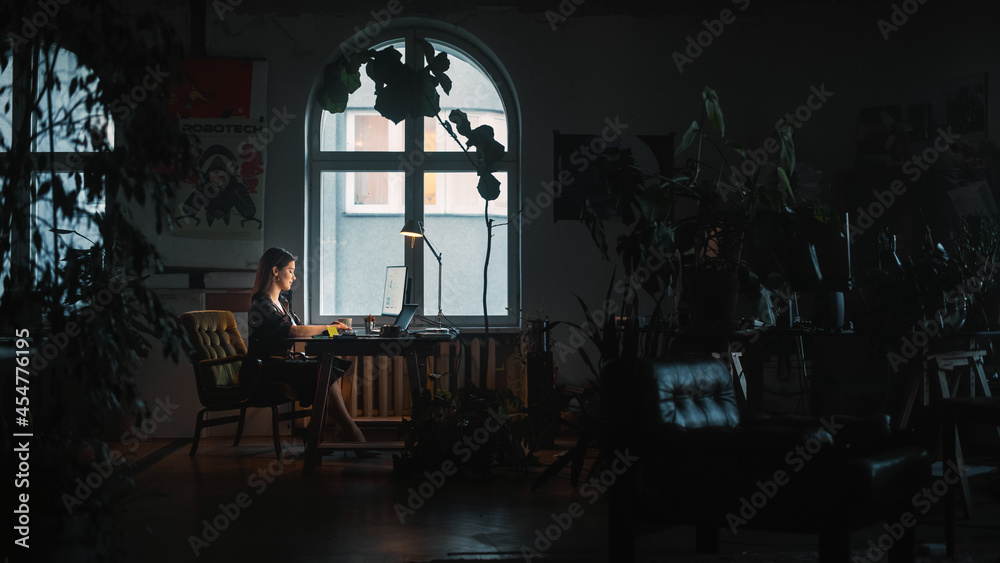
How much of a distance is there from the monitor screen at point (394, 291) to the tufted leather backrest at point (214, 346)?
38.7 inches

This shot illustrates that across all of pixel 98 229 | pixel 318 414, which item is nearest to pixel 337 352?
pixel 318 414

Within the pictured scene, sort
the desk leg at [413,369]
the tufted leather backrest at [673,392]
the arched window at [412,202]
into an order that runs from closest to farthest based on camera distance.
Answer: the tufted leather backrest at [673,392]
the desk leg at [413,369]
the arched window at [412,202]

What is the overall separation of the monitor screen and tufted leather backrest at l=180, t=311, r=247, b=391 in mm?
982

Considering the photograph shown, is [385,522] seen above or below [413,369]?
below

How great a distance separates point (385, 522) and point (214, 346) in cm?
244

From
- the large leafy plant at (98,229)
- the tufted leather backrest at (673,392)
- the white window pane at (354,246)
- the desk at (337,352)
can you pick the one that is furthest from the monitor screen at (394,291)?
the large leafy plant at (98,229)

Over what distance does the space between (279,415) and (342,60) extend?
231 cm

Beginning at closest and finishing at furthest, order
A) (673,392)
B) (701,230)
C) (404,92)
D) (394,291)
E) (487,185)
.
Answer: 1. (673,392)
2. (701,230)
3. (404,92)
4. (487,185)
5. (394,291)

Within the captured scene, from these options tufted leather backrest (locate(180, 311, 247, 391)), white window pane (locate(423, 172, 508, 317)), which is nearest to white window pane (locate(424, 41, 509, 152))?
white window pane (locate(423, 172, 508, 317))

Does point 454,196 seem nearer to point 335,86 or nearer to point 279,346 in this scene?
point 335,86

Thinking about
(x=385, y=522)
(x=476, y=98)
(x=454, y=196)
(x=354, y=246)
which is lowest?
(x=385, y=522)

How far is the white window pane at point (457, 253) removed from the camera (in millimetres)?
6566

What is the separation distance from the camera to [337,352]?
495 cm

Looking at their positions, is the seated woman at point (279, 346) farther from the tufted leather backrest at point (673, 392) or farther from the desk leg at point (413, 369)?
the tufted leather backrest at point (673, 392)
